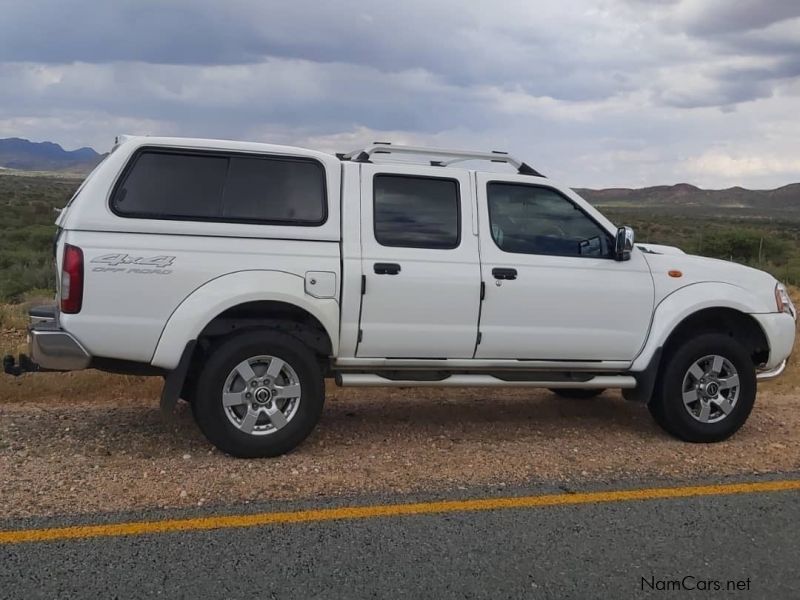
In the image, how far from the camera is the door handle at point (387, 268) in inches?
222

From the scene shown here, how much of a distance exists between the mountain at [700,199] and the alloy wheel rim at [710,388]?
106114 mm

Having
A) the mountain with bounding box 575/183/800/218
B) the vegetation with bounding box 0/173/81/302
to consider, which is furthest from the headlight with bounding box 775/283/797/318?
the mountain with bounding box 575/183/800/218

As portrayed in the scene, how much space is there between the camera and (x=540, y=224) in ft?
20.1

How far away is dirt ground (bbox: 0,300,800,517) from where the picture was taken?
4895 mm

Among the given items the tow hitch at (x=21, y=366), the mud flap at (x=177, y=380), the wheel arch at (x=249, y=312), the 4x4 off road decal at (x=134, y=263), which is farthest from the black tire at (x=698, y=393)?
the tow hitch at (x=21, y=366)

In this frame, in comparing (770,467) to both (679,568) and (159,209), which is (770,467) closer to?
(679,568)

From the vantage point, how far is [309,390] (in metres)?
5.52

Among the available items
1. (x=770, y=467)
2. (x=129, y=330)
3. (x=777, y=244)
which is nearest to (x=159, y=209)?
(x=129, y=330)

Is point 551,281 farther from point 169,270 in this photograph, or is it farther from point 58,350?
point 58,350

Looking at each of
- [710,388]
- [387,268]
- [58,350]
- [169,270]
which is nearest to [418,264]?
[387,268]

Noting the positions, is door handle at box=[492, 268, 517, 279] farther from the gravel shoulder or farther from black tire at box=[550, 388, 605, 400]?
black tire at box=[550, 388, 605, 400]

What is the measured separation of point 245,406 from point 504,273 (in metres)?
2.07

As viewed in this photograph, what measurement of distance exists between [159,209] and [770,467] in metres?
4.58

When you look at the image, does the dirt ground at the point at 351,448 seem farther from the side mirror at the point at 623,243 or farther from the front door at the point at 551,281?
the side mirror at the point at 623,243
